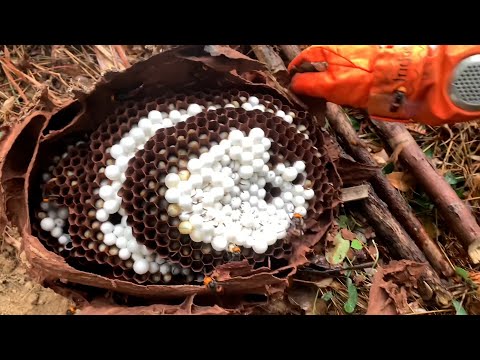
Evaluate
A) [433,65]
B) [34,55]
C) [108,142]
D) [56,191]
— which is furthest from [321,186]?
[34,55]

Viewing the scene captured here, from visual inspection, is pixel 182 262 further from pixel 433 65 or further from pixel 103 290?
pixel 433 65

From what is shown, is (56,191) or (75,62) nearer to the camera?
(56,191)

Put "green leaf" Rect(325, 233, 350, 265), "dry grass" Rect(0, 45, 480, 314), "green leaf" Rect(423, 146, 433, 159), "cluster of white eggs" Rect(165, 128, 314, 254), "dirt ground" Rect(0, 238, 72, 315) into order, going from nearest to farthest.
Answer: "cluster of white eggs" Rect(165, 128, 314, 254), "dirt ground" Rect(0, 238, 72, 315), "green leaf" Rect(325, 233, 350, 265), "dry grass" Rect(0, 45, 480, 314), "green leaf" Rect(423, 146, 433, 159)

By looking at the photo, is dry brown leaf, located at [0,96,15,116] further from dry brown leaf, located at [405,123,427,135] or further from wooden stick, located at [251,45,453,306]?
dry brown leaf, located at [405,123,427,135]

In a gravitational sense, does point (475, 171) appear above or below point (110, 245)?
below

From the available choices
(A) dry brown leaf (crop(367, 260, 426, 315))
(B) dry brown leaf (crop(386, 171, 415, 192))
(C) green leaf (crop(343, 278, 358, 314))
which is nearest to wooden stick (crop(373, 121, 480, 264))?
(B) dry brown leaf (crop(386, 171, 415, 192))

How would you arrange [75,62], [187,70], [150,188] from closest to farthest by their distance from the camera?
[150,188] < [187,70] < [75,62]

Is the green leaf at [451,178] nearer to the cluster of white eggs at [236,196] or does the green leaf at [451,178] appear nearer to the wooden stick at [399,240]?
the wooden stick at [399,240]
